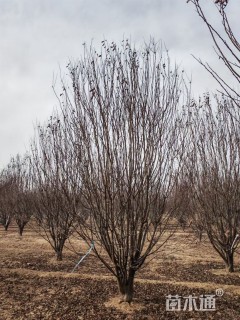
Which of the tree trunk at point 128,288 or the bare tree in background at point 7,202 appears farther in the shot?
the bare tree in background at point 7,202

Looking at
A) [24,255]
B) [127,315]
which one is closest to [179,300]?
[127,315]

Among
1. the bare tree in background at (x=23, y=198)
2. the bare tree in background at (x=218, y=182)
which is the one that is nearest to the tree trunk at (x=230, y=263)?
the bare tree in background at (x=218, y=182)

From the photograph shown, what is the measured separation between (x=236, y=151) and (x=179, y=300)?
12.7 ft

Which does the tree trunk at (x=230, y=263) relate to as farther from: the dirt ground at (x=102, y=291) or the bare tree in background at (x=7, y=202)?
the bare tree in background at (x=7, y=202)

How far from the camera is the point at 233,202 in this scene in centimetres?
790

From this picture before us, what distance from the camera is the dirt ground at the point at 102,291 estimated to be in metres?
4.91

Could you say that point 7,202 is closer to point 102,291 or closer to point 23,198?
point 23,198

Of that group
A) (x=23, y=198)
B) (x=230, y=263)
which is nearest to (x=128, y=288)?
(x=230, y=263)

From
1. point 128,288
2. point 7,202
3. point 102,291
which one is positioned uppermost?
point 7,202

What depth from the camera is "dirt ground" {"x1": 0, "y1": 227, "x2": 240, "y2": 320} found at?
4914 millimetres

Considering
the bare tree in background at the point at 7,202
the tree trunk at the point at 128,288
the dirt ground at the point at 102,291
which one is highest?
the bare tree in background at the point at 7,202

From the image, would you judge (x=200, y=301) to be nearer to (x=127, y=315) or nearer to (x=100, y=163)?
(x=127, y=315)

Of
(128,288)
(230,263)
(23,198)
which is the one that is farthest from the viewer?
(23,198)

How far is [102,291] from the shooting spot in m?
5.87
